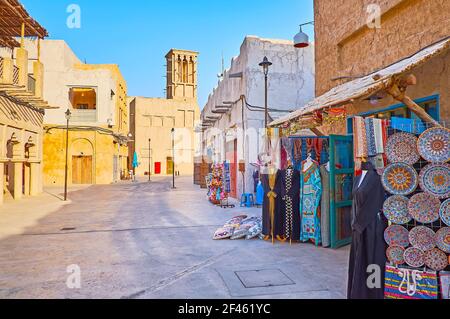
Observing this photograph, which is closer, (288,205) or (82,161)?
(288,205)

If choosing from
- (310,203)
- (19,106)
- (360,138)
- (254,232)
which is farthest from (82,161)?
(360,138)

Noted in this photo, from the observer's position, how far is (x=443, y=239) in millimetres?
3582

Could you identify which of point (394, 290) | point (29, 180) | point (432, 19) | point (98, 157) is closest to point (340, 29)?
point (432, 19)

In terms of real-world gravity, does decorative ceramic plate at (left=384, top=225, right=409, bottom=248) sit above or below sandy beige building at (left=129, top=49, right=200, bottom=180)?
below

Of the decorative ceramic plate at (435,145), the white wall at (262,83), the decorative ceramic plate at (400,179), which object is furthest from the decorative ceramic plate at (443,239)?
the white wall at (262,83)

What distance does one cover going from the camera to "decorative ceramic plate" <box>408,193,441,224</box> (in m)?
3.67

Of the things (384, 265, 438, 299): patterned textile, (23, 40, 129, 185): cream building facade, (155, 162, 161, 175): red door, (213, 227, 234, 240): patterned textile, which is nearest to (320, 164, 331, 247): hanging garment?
(213, 227, 234, 240): patterned textile

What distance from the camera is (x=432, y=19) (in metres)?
5.71

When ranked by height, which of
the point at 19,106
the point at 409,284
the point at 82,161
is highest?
the point at 19,106

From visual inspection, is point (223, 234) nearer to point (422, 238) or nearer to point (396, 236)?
point (396, 236)

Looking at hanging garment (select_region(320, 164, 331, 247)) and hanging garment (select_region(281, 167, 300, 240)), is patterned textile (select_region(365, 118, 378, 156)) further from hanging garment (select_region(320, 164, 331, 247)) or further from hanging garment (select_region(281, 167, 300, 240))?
hanging garment (select_region(281, 167, 300, 240))

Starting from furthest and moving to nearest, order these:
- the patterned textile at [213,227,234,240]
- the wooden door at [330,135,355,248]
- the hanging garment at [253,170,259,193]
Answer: the hanging garment at [253,170,259,193] < the patterned textile at [213,227,234,240] < the wooden door at [330,135,355,248]

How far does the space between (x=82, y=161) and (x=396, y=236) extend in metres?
27.8

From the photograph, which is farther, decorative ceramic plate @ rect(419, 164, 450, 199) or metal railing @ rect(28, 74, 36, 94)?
metal railing @ rect(28, 74, 36, 94)
